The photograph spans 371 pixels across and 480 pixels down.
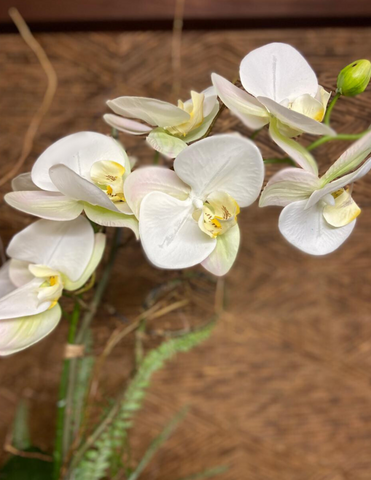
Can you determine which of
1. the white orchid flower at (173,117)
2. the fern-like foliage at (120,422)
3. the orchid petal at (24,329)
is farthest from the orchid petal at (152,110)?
the fern-like foliage at (120,422)

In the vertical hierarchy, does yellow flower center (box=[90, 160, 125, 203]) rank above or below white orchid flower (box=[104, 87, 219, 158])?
below

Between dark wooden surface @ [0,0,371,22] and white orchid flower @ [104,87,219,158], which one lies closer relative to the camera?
white orchid flower @ [104,87,219,158]

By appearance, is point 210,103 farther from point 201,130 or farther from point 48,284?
point 48,284

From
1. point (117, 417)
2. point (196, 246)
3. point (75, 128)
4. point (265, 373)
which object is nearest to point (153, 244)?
point (196, 246)

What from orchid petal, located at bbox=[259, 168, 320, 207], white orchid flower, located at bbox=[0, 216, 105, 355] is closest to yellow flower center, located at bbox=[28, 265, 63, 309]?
white orchid flower, located at bbox=[0, 216, 105, 355]

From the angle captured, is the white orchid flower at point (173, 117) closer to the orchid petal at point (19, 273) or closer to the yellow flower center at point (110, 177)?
the yellow flower center at point (110, 177)

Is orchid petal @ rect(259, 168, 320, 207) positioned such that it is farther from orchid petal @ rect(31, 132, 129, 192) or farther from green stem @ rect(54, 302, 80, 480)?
green stem @ rect(54, 302, 80, 480)

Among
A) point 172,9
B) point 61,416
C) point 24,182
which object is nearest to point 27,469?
point 61,416
